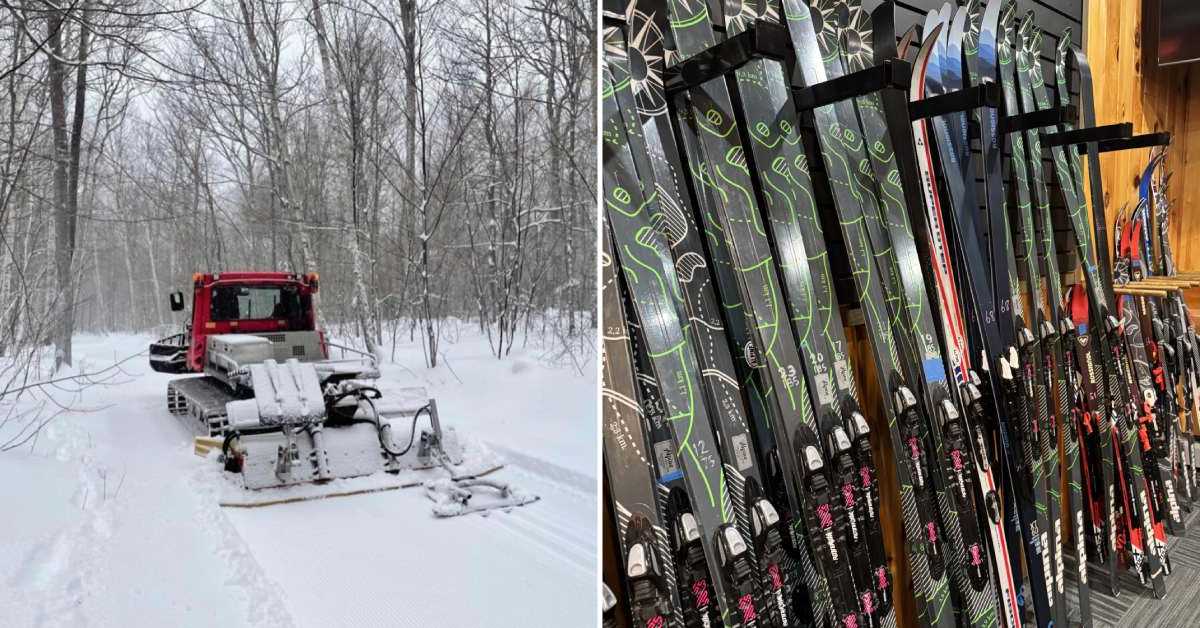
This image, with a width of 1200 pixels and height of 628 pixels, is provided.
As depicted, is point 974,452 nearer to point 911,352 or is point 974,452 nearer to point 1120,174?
point 911,352

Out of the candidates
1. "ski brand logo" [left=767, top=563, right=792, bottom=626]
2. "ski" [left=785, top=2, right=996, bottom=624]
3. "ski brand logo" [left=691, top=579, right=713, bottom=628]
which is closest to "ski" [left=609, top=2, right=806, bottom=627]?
"ski brand logo" [left=767, top=563, right=792, bottom=626]

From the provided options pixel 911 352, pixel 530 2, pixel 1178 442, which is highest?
pixel 530 2

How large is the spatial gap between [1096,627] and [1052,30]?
1768 mm

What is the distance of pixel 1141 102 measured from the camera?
2.96 meters

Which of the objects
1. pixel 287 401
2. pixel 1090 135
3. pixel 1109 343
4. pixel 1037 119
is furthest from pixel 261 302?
pixel 1109 343

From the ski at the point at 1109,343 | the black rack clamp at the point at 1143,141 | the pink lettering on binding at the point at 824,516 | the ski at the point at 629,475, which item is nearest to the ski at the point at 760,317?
Answer: the pink lettering on binding at the point at 824,516

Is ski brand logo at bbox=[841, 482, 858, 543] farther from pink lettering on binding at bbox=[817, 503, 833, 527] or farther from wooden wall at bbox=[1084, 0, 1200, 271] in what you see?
wooden wall at bbox=[1084, 0, 1200, 271]

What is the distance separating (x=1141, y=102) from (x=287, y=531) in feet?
10.9

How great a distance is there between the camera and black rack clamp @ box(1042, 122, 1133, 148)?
Answer: 195 centimetres

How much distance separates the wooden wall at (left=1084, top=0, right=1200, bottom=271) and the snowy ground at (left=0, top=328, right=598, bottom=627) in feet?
6.72

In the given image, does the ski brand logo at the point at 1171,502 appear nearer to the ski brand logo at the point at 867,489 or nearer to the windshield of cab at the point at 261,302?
the ski brand logo at the point at 867,489

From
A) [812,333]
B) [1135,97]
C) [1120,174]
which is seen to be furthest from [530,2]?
[1135,97]

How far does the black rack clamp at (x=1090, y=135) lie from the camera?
6.39ft

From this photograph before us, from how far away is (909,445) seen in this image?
1.50 metres
